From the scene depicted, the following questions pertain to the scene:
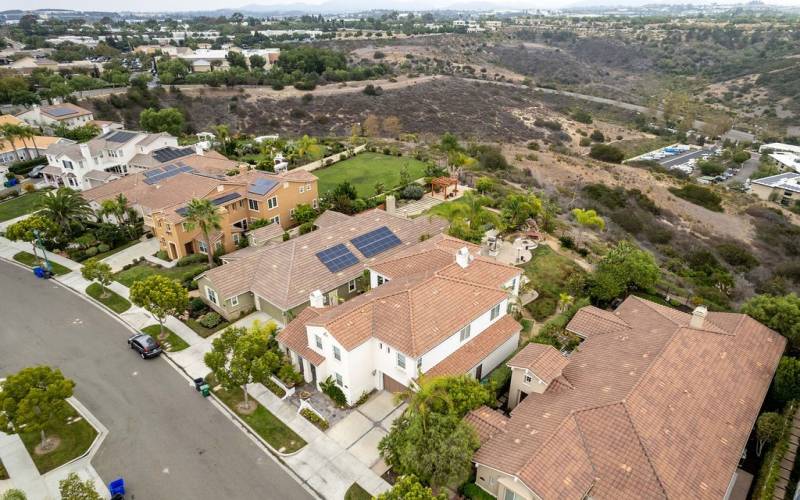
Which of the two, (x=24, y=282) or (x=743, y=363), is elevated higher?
(x=743, y=363)

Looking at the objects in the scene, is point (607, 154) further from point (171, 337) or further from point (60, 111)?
point (60, 111)

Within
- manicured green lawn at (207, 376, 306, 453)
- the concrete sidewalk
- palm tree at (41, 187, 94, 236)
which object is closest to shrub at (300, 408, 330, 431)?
manicured green lawn at (207, 376, 306, 453)

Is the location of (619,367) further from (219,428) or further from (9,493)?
(9,493)

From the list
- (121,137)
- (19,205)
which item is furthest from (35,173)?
(121,137)

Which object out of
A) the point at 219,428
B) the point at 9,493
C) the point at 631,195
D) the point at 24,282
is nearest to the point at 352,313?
the point at 219,428

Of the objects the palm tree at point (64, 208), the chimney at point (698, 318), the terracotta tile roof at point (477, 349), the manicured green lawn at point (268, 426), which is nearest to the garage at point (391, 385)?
the terracotta tile roof at point (477, 349)

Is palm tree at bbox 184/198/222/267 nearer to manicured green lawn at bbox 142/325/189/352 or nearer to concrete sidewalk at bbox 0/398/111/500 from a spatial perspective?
manicured green lawn at bbox 142/325/189/352
